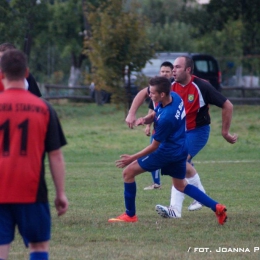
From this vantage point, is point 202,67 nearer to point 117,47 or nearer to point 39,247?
point 117,47

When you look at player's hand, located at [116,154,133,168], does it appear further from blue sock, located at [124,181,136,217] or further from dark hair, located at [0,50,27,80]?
dark hair, located at [0,50,27,80]

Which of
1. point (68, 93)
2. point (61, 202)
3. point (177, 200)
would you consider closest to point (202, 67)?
point (68, 93)

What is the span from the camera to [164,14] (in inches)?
2151

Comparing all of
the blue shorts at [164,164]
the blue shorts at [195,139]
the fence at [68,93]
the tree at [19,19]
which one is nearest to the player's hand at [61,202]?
the blue shorts at [164,164]

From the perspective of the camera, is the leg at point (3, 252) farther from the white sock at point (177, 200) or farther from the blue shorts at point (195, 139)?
the blue shorts at point (195, 139)

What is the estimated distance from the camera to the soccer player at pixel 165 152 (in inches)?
294

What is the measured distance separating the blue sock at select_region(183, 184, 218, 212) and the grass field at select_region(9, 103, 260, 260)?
0.76 feet

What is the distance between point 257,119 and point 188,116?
50.6 ft

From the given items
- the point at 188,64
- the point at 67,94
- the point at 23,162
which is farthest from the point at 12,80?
the point at 67,94

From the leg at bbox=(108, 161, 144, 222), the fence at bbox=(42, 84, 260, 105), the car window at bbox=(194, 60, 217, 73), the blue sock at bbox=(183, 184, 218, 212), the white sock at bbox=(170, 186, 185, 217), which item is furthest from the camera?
the fence at bbox=(42, 84, 260, 105)

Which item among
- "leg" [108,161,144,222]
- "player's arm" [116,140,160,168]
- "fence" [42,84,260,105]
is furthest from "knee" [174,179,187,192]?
"fence" [42,84,260,105]

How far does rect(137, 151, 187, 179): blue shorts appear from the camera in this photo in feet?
25.6

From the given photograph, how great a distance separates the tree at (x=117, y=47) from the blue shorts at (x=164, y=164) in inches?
661

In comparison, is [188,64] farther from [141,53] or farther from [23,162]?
[141,53]
